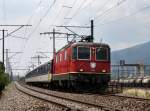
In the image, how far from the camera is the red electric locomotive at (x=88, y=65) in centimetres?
2922

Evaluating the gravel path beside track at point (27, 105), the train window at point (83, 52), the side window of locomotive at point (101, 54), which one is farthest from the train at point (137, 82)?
the gravel path beside track at point (27, 105)

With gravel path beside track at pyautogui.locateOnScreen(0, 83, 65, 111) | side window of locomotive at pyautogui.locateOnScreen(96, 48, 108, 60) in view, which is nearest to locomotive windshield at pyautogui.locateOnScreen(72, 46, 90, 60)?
side window of locomotive at pyautogui.locateOnScreen(96, 48, 108, 60)

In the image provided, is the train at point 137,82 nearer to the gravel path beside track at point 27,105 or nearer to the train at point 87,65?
the train at point 87,65

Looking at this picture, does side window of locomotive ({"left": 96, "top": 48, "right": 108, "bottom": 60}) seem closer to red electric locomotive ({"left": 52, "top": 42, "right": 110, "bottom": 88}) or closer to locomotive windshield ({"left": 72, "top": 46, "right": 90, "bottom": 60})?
red electric locomotive ({"left": 52, "top": 42, "right": 110, "bottom": 88})

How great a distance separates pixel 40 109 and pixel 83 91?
14.2 metres

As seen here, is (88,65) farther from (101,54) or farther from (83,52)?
(101,54)

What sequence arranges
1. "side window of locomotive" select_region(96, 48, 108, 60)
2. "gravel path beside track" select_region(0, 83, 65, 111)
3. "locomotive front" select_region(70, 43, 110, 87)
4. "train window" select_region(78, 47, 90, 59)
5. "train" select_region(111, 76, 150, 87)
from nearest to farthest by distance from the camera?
1. "gravel path beside track" select_region(0, 83, 65, 111)
2. "locomotive front" select_region(70, 43, 110, 87)
3. "train window" select_region(78, 47, 90, 59)
4. "side window of locomotive" select_region(96, 48, 108, 60)
5. "train" select_region(111, 76, 150, 87)

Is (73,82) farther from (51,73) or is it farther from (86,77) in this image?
(51,73)

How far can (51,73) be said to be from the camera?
39375mm

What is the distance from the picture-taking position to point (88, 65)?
29.6 metres

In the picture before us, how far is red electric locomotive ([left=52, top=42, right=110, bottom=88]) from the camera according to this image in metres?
29.2

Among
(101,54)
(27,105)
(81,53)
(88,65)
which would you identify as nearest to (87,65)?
(88,65)

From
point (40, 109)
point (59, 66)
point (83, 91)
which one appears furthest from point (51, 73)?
point (40, 109)

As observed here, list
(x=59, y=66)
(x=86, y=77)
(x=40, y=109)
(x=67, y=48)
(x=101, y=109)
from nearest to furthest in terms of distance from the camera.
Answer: (x=101, y=109) → (x=40, y=109) → (x=86, y=77) → (x=67, y=48) → (x=59, y=66)
